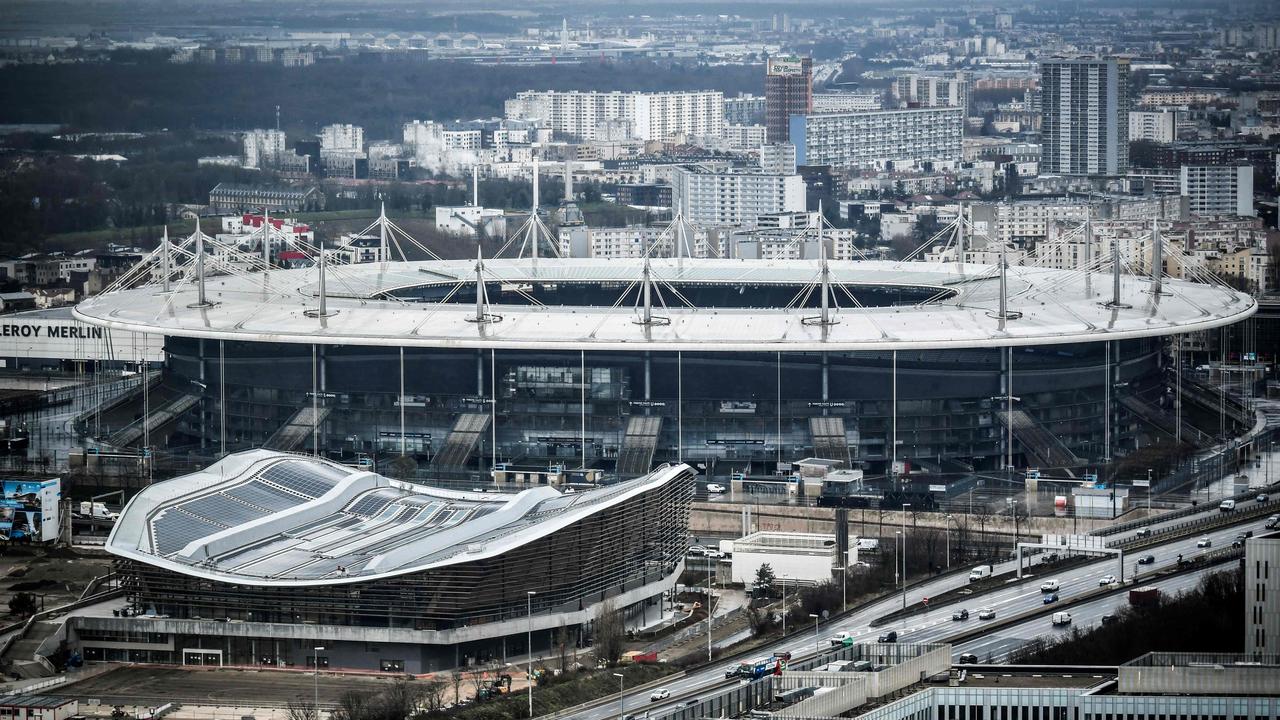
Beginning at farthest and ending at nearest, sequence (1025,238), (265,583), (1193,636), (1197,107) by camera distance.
→ (1197,107), (1025,238), (265,583), (1193,636)

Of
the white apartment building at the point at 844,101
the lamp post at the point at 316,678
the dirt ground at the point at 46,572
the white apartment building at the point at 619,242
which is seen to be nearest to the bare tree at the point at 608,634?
the lamp post at the point at 316,678

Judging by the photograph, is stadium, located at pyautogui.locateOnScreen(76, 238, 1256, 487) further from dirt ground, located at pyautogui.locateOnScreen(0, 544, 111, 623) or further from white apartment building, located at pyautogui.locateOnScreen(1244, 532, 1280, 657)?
white apartment building, located at pyautogui.locateOnScreen(1244, 532, 1280, 657)

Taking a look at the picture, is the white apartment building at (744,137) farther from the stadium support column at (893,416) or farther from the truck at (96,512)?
the truck at (96,512)

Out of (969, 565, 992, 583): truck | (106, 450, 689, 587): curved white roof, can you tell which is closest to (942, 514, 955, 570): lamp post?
(969, 565, 992, 583): truck

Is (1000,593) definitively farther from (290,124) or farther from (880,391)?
(290,124)

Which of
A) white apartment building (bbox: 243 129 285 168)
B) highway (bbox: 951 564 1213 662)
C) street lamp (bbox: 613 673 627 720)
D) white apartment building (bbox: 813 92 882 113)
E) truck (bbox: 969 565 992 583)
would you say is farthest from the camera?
white apartment building (bbox: 813 92 882 113)

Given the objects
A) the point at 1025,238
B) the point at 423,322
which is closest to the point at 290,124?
the point at 1025,238
